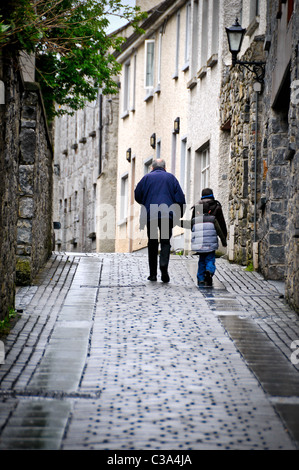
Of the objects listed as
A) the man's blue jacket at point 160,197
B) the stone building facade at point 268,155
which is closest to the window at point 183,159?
the stone building facade at point 268,155

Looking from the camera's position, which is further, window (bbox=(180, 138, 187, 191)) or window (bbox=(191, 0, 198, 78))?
window (bbox=(180, 138, 187, 191))

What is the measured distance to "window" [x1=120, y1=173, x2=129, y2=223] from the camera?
3092cm

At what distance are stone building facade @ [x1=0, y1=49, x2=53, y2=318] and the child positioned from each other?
224 centimetres

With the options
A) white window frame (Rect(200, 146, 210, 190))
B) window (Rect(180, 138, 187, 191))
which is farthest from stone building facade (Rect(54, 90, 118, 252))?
white window frame (Rect(200, 146, 210, 190))

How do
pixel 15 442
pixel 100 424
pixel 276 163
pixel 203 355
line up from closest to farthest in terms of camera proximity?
pixel 15 442
pixel 100 424
pixel 203 355
pixel 276 163

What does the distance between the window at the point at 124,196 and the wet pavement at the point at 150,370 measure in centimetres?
1859

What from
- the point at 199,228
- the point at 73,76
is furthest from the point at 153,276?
the point at 73,76

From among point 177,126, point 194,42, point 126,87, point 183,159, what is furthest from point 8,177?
point 126,87

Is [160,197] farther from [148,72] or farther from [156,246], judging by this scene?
[148,72]

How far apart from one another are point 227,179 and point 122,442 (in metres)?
14.2

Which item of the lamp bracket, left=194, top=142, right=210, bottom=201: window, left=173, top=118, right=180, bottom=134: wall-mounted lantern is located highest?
the lamp bracket

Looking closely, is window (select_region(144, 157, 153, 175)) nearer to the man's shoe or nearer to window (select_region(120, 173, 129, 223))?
window (select_region(120, 173, 129, 223))

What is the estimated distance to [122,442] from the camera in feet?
16.9
